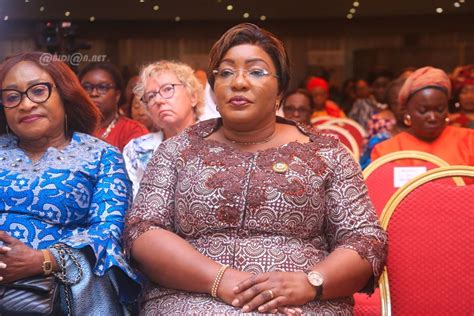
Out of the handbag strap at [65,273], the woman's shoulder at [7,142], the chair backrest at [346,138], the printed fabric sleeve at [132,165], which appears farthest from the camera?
the chair backrest at [346,138]

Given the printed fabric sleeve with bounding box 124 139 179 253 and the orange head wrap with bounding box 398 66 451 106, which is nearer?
the printed fabric sleeve with bounding box 124 139 179 253

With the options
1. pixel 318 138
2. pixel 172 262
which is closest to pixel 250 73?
pixel 318 138

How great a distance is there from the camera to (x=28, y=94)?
3.04 m

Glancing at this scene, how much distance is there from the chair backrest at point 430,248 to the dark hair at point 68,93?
49.6 inches

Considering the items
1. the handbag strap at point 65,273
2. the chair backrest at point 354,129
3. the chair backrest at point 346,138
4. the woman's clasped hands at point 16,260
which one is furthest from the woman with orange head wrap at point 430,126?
the woman's clasped hands at point 16,260

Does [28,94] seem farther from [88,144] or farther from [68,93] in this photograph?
[88,144]

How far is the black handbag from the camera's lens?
2629 millimetres

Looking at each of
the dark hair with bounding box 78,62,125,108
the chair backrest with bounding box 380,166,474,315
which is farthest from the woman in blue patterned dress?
the dark hair with bounding box 78,62,125,108

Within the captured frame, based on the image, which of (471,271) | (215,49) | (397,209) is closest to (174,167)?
(215,49)

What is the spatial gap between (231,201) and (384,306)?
25.9 inches

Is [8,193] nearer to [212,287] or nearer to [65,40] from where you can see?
[212,287]

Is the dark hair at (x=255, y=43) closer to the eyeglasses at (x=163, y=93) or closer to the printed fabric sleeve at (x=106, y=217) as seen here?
the printed fabric sleeve at (x=106, y=217)

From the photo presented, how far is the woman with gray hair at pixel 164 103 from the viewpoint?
395 centimetres

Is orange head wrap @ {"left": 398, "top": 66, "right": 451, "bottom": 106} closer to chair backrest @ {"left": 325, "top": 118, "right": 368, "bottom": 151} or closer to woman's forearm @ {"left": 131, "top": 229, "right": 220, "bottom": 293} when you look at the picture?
chair backrest @ {"left": 325, "top": 118, "right": 368, "bottom": 151}
